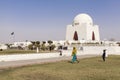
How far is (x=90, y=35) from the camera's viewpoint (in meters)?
82.6

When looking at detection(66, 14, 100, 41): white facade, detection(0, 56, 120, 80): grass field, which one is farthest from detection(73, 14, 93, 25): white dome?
detection(0, 56, 120, 80): grass field

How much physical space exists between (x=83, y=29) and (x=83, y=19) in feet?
11.7

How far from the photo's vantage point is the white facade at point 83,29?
8125 centimetres

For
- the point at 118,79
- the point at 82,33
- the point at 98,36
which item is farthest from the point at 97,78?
the point at 98,36

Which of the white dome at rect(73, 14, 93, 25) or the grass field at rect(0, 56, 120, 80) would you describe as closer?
the grass field at rect(0, 56, 120, 80)

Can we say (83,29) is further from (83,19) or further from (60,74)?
(60,74)

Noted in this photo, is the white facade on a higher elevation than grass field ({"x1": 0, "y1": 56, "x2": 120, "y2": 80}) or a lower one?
higher

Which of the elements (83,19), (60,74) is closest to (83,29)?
(83,19)

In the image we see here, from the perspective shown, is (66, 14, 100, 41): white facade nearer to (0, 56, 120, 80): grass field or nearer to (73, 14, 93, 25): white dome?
(73, 14, 93, 25): white dome

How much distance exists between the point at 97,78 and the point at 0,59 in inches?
531

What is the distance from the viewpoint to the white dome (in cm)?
8122

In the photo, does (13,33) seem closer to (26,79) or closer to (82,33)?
(82,33)

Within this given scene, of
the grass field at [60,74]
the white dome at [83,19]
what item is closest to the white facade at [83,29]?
the white dome at [83,19]

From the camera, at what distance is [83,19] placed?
81.2 m
